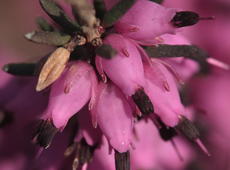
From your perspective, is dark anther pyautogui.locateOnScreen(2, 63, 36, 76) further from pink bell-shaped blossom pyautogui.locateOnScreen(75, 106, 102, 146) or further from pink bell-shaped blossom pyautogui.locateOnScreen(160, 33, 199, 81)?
pink bell-shaped blossom pyautogui.locateOnScreen(160, 33, 199, 81)

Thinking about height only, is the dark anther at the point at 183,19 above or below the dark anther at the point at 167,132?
above

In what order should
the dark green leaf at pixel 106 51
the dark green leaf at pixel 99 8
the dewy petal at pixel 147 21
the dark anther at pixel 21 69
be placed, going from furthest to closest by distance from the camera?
the dark anther at pixel 21 69
the dark green leaf at pixel 99 8
the dewy petal at pixel 147 21
the dark green leaf at pixel 106 51

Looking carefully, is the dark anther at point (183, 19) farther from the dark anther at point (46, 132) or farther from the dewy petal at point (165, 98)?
the dark anther at point (46, 132)

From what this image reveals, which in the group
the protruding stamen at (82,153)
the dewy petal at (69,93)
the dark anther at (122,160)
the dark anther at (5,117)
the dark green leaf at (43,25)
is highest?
the dark green leaf at (43,25)

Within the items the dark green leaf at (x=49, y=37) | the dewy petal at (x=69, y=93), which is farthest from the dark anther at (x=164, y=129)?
the dark green leaf at (x=49, y=37)

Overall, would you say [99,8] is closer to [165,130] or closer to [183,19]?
[183,19]

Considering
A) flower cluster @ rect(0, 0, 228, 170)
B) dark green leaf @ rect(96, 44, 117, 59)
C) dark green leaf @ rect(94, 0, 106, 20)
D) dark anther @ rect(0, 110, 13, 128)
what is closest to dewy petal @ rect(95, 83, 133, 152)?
flower cluster @ rect(0, 0, 228, 170)

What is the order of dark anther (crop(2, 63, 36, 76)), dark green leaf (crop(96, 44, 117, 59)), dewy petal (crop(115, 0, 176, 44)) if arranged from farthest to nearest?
dark anther (crop(2, 63, 36, 76)) < dewy petal (crop(115, 0, 176, 44)) < dark green leaf (crop(96, 44, 117, 59))
